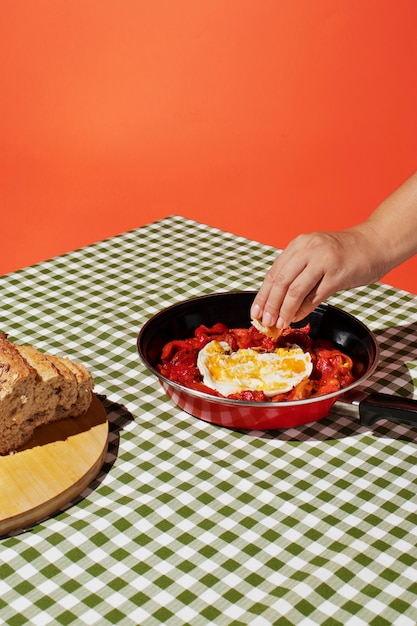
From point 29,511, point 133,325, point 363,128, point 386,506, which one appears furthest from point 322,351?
point 363,128

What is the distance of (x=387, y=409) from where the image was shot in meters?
2.09

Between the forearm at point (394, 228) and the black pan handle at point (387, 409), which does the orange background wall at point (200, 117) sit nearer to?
the forearm at point (394, 228)

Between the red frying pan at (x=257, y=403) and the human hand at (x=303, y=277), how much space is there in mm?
122

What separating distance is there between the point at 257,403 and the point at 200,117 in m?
4.79

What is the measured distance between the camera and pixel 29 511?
6.15 ft

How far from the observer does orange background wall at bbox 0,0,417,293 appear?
231 inches

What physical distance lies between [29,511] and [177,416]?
1.73 ft

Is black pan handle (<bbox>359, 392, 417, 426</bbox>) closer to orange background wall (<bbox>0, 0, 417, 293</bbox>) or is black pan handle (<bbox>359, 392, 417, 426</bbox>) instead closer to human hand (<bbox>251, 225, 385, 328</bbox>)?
human hand (<bbox>251, 225, 385, 328</bbox>)

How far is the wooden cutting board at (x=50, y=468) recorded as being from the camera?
6.19 feet

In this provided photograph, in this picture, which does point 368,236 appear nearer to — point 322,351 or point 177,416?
point 322,351

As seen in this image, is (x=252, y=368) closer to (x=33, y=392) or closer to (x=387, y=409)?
(x=387, y=409)

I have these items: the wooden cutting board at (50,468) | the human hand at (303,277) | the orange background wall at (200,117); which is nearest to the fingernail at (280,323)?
the human hand at (303,277)

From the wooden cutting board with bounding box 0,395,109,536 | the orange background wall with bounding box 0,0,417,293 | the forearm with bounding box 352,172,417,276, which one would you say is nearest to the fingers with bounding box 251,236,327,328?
the forearm with bounding box 352,172,417,276

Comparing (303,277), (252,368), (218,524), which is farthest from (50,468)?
(303,277)
